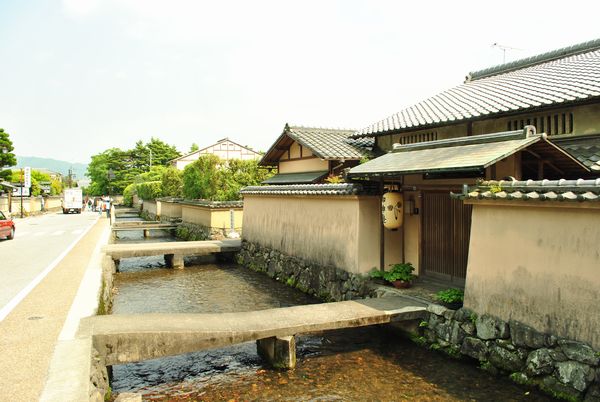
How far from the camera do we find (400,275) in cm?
1130

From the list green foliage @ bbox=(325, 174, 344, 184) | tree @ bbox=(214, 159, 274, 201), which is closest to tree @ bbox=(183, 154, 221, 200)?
tree @ bbox=(214, 159, 274, 201)

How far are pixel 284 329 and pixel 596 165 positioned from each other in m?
7.52

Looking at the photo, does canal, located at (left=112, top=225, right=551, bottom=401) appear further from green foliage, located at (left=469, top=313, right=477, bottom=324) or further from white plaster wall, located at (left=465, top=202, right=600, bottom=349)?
white plaster wall, located at (left=465, top=202, right=600, bottom=349)

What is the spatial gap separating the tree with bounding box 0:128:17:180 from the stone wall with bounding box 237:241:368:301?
34.9 metres

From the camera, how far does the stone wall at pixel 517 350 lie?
21.6 ft

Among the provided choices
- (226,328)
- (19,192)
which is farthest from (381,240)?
(19,192)

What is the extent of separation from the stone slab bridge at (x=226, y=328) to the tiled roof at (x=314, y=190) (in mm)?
3535

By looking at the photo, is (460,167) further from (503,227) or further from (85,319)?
(85,319)

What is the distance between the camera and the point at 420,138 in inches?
586

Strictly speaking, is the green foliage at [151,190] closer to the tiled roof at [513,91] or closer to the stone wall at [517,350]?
the tiled roof at [513,91]

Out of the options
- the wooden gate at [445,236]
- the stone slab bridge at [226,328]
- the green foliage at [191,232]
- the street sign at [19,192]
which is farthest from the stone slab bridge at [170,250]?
the street sign at [19,192]

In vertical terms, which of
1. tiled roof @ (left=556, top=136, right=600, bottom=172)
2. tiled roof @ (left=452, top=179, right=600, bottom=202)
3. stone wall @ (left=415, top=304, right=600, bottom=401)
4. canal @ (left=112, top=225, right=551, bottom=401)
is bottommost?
canal @ (left=112, top=225, right=551, bottom=401)

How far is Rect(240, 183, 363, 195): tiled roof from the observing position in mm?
12258

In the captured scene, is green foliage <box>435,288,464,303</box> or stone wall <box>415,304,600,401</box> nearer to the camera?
stone wall <box>415,304,600,401</box>
